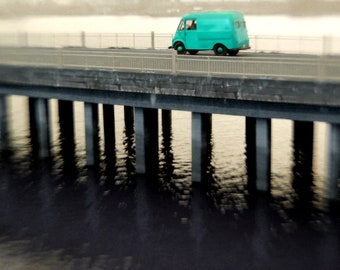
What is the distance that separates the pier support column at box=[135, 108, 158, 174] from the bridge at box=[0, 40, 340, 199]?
5cm

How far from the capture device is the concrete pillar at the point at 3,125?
117 ft

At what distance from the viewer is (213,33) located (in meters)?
33.1

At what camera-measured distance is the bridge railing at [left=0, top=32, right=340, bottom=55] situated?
33969 millimetres

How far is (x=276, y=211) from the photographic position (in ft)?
83.7

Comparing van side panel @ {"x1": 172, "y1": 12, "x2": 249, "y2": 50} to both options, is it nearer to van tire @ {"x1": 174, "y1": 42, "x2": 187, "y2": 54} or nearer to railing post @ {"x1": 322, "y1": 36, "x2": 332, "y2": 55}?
van tire @ {"x1": 174, "y1": 42, "x2": 187, "y2": 54}

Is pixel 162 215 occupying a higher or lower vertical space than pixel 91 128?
lower

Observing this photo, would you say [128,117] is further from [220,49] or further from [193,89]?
[193,89]

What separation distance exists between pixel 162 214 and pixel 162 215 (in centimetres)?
11

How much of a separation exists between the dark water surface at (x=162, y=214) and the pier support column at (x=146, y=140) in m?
0.60

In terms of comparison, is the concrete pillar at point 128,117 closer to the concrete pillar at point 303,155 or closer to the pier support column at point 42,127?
the pier support column at point 42,127

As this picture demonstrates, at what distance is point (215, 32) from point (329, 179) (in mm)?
12311

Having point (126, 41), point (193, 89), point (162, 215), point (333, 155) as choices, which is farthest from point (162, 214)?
point (126, 41)

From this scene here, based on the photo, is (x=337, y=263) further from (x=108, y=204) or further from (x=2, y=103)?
(x=2, y=103)

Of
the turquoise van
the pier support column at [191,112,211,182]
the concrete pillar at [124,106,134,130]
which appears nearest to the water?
the pier support column at [191,112,211,182]
